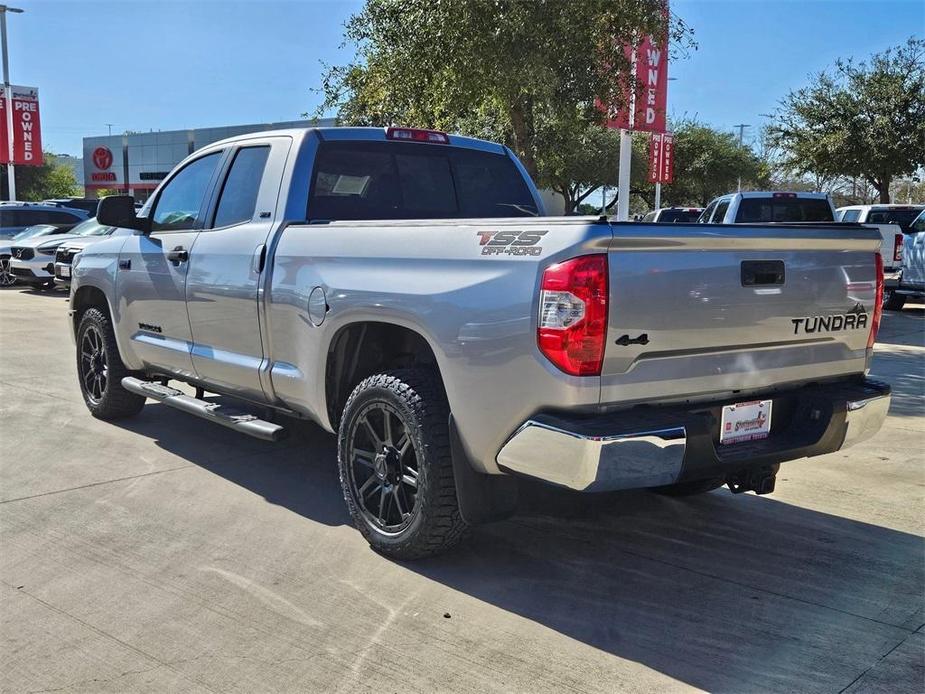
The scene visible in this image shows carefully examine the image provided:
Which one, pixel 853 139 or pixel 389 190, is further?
pixel 853 139

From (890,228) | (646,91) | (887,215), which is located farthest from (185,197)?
(887,215)

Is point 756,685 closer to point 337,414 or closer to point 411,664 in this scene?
point 411,664

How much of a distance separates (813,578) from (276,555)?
8.39ft

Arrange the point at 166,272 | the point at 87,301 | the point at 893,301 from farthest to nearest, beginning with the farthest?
the point at 893,301, the point at 87,301, the point at 166,272

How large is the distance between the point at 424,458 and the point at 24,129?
97.5 ft

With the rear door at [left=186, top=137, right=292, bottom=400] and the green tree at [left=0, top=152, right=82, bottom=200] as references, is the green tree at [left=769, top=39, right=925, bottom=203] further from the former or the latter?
the green tree at [left=0, top=152, right=82, bottom=200]

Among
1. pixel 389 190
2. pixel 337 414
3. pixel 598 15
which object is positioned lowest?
pixel 337 414

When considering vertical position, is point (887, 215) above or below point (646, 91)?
below

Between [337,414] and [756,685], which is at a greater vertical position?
[337,414]

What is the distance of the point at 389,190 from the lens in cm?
548

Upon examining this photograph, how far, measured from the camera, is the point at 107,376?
22.5 feet

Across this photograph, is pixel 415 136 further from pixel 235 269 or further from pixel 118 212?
pixel 118 212

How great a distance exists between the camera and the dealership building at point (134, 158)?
51344 millimetres

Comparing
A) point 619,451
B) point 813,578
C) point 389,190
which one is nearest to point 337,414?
point 389,190
